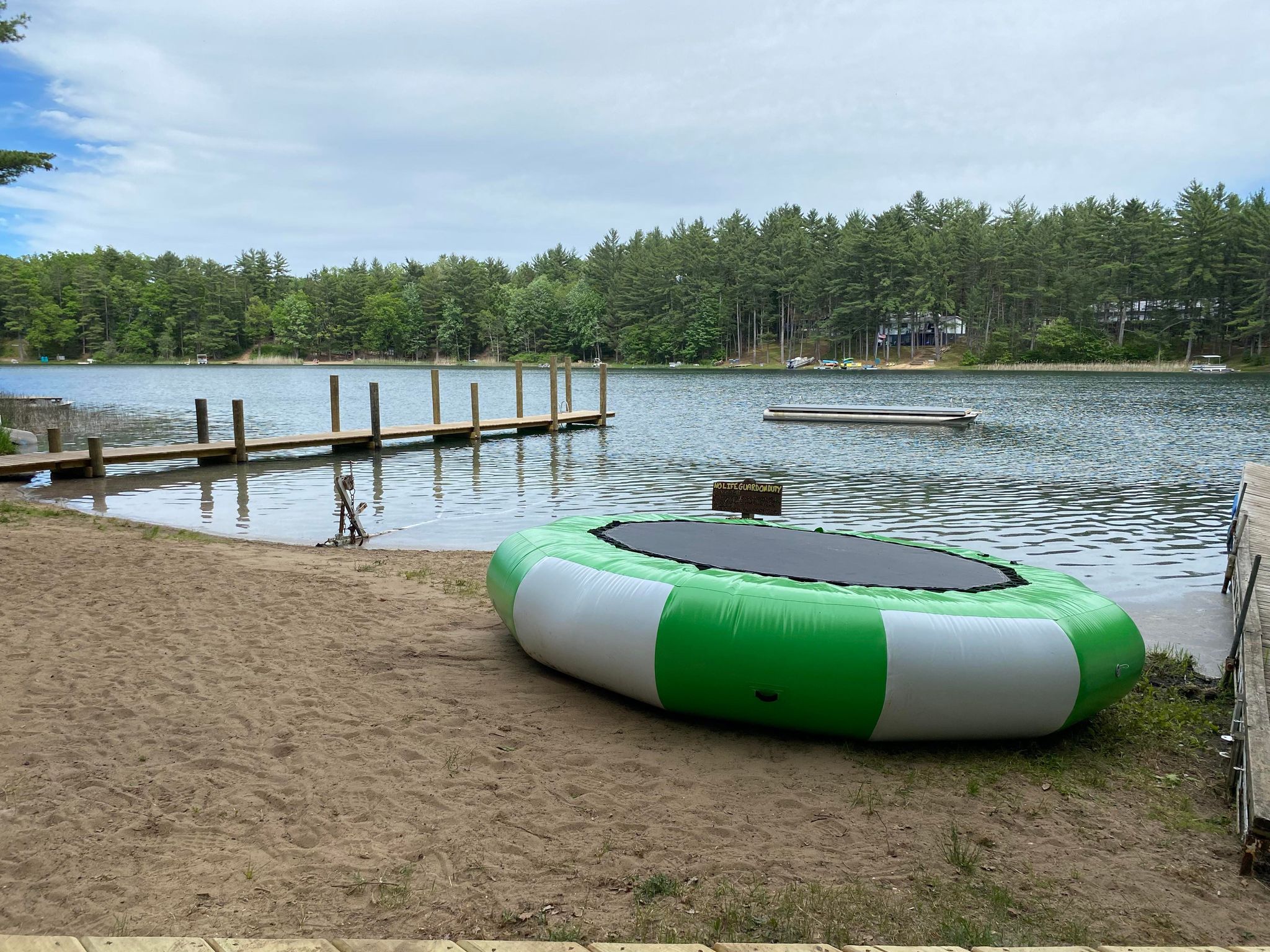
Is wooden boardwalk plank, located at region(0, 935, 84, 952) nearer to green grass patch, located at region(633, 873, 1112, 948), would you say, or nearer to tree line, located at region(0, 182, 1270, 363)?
green grass patch, located at region(633, 873, 1112, 948)

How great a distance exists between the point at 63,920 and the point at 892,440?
26.6m

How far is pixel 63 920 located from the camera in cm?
278

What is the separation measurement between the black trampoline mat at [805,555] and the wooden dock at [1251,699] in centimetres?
125

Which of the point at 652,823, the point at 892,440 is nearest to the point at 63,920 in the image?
the point at 652,823

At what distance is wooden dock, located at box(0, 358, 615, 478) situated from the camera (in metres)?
17.7

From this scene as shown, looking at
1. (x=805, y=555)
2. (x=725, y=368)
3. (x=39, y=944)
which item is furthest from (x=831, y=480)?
(x=725, y=368)

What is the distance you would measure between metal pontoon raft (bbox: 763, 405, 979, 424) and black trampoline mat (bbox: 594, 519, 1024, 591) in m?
26.8

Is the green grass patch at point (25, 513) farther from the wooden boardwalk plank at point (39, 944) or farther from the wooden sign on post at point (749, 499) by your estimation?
the wooden boardwalk plank at point (39, 944)

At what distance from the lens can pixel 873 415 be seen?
109 ft

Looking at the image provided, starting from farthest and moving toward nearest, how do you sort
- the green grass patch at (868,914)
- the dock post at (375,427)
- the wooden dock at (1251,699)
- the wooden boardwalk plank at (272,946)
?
the dock post at (375,427) < the wooden dock at (1251,699) < the green grass patch at (868,914) < the wooden boardwalk plank at (272,946)

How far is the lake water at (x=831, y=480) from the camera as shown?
11539 mm

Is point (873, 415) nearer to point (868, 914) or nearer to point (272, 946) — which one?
point (868, 914)

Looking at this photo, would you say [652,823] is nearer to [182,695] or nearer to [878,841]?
[878,841]

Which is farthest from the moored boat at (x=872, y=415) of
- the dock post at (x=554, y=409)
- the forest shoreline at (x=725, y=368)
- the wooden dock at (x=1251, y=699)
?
the forest shoreline at (x=725, y=368)
